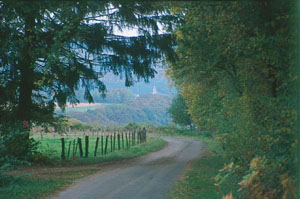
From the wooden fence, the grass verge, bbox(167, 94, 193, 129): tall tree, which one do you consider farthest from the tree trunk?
bbox(167, 94, 193, 129): tall tree

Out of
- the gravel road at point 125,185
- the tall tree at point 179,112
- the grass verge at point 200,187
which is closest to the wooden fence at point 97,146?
the gravel road at point 125,185

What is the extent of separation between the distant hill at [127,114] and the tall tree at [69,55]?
12245cm

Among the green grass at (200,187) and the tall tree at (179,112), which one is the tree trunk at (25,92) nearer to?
the green grass at (200,187)

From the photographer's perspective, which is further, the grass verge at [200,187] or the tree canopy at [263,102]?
the grass verge at [200,187]

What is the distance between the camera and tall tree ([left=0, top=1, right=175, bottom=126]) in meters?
12.6

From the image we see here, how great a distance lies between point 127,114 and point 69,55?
151630mm

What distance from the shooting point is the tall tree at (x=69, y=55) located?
12.6 m

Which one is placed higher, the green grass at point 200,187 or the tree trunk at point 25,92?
the tree trunk at point 25,92

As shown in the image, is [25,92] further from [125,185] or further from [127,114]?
[127,114]

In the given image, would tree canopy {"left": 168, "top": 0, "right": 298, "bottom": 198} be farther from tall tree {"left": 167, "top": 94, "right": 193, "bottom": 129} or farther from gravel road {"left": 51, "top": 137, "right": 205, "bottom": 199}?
tall tree {"left": 167, "top": 94, "right": 193, "bottom": 129}

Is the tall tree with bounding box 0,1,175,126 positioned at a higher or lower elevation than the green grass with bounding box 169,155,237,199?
higher

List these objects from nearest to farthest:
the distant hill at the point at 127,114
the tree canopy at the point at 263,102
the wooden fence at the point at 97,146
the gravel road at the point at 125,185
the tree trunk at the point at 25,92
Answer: the tree canopy at the point at 263,102 → the gravel road at the point at 125,185 → the tree trunk at the point at 25,92 → the wooden fence at the point at 97,146 → the distant hill at the point at 127,114

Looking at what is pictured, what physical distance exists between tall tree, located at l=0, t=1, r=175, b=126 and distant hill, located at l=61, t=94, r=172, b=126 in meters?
122

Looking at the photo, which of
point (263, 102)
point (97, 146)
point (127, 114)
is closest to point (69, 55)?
point (263, 102)
